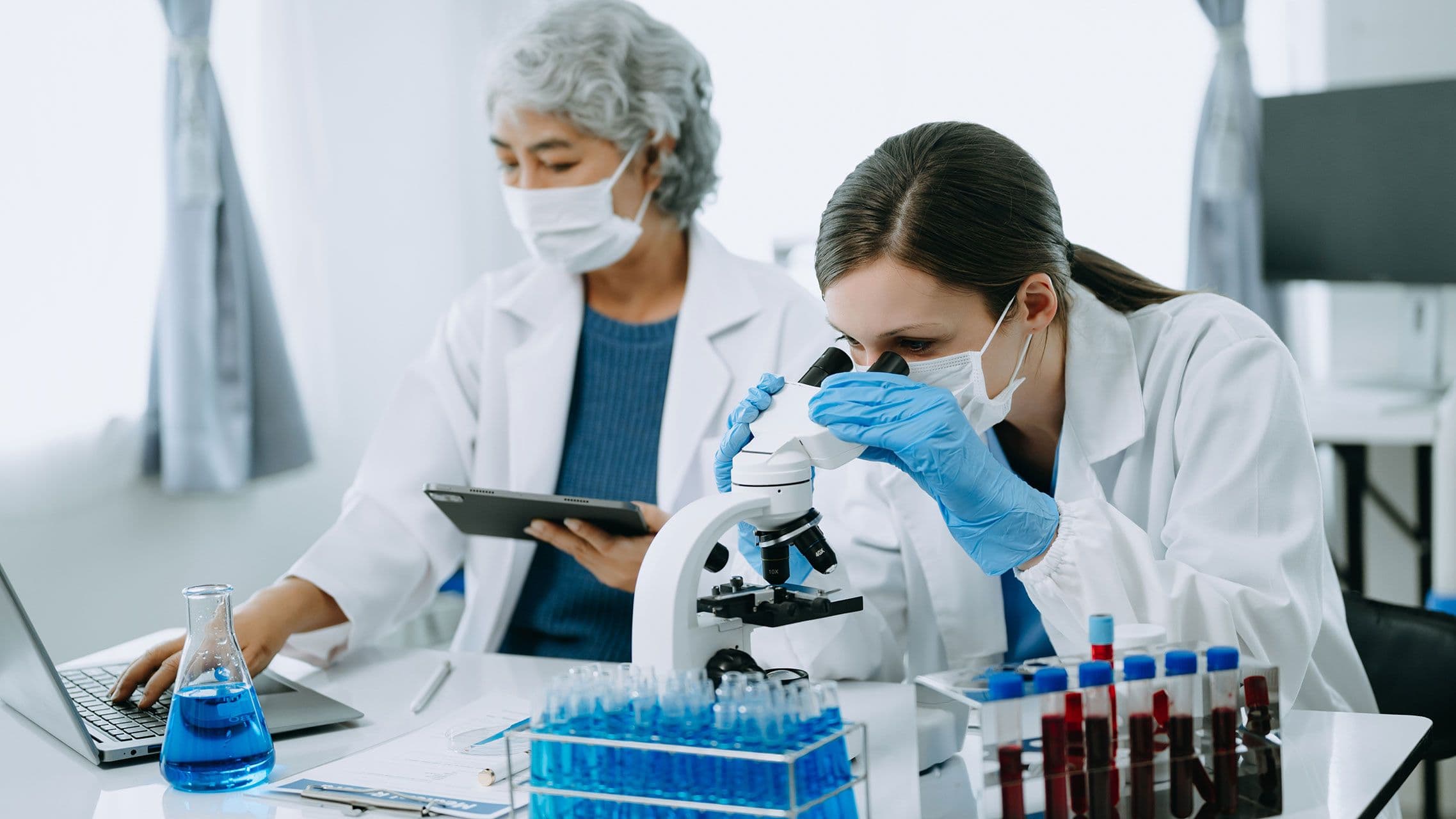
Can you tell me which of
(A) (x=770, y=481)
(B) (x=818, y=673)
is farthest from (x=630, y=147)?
(A) (x=770, y=481)

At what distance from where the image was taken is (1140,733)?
0.87 m

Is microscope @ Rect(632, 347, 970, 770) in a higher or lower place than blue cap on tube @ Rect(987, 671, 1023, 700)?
higher

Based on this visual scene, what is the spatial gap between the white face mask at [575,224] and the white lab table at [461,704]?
0.72 meters

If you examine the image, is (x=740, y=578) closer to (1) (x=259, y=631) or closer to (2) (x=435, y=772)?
(2) (x=435, y=772)

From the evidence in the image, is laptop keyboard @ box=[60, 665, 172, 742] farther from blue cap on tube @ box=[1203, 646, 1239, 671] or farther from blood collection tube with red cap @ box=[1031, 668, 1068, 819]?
blue cap on tube @ box=[1203, 646, 1239, 671]

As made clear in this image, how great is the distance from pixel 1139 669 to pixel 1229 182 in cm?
238

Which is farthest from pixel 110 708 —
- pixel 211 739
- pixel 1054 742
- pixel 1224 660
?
pixel 1224 660

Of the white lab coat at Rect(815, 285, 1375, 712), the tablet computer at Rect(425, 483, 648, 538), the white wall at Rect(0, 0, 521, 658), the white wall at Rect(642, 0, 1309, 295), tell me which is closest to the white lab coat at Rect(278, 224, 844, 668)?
the tablet computer at Rect(425, 483, 648, 538)

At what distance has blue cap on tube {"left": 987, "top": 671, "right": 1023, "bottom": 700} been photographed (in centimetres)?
84

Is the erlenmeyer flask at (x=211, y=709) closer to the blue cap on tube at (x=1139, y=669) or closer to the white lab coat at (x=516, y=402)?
the white lab coat at (x=516, y=402)

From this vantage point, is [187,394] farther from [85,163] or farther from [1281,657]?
[1281,657]

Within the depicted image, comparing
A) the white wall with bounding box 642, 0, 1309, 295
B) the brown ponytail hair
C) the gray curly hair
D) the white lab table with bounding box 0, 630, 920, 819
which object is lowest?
the white lab table with bounding box 0, 630, 920, 819

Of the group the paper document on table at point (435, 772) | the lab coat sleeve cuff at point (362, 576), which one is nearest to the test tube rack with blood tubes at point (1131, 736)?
the paper document on table at point (435, 772)

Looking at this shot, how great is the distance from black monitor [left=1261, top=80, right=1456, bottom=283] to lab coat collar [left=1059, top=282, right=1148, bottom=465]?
1568 mm
